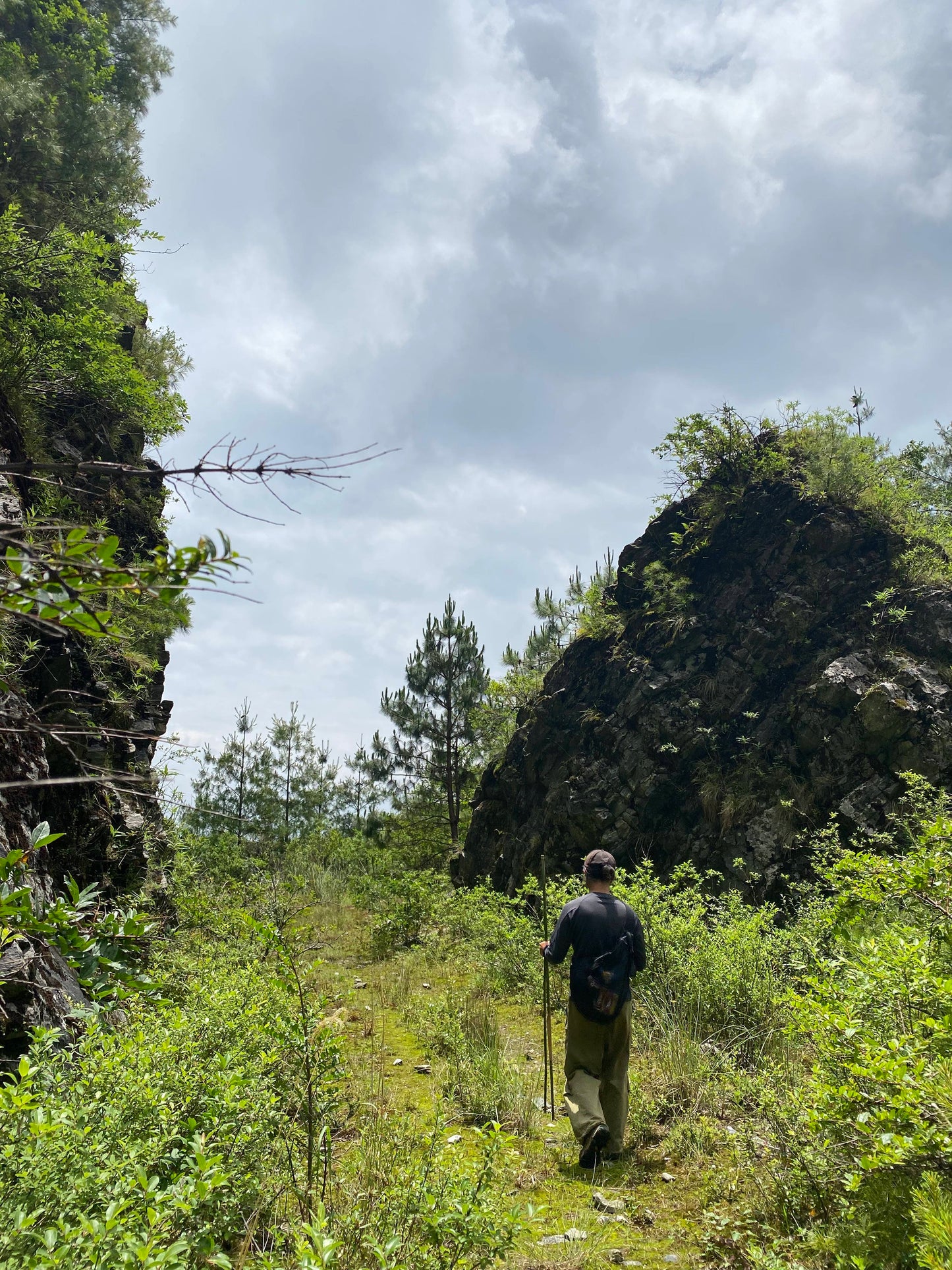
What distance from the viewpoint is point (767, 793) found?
999 cm

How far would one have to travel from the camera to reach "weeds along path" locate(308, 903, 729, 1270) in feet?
9.50

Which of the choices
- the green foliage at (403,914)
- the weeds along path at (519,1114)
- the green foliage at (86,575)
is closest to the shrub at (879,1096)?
the weeds along path at (519,1114)

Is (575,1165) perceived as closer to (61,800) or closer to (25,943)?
(25,943)

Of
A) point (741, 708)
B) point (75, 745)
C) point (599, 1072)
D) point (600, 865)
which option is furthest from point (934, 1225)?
point (741, 708)

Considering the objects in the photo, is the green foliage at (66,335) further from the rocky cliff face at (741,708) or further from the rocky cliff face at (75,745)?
the rocky cliff face at (741,708)

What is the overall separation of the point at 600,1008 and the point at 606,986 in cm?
16

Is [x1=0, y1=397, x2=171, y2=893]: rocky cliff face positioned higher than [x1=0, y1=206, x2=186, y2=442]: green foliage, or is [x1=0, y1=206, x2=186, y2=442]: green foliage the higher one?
[x1=0, y1=206, x2=186, y2=442]: green foliage

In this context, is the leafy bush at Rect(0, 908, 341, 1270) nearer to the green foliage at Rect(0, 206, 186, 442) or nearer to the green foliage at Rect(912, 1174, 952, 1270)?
the green foliage at Rect(912, 1174, 952, 1270)

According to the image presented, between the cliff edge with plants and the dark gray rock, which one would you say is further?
the cliff edge with plants

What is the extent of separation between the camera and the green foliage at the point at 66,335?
7754 mm

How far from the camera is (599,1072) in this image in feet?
14.0

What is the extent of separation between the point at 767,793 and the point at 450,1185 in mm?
9322

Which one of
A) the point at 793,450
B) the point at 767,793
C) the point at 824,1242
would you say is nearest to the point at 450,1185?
the point at 824,1242

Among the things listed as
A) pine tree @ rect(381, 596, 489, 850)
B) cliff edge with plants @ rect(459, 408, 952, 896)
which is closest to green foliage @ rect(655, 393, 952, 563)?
cliff edge with plants @ rect(459, 408, 952, 896)
